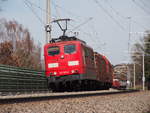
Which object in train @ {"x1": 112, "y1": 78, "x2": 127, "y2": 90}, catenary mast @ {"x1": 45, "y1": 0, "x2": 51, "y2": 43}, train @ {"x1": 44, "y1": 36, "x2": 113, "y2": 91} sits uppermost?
catenary mast @ {"x1": 45, "y1": 0, "x2": 51, "y2": 43}

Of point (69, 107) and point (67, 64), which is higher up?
point (67, 64)

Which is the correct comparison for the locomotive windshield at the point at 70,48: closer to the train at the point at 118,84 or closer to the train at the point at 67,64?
the train at the point at 67,64

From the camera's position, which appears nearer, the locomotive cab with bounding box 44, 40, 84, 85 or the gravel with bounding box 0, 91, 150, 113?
the gravel with bounding box 0, 91, 150, 113

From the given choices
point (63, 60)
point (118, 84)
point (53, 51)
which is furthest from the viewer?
point (118, 84)

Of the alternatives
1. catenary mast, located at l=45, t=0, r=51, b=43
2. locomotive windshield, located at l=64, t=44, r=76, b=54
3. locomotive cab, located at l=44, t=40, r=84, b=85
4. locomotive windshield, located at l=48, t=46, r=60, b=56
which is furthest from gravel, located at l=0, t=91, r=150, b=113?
catenary mast, located at l=45, t=0, r=51, b=43

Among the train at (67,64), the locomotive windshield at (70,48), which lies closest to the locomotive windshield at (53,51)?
the train at (67,64)

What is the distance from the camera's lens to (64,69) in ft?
63.2

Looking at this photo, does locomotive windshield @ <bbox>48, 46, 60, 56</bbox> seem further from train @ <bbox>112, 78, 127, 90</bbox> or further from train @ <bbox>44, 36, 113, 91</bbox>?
train @ <bbox>112, 78, 127, 90</bbox>

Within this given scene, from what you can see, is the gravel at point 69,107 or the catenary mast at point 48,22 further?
the catenary mast at point 48,22

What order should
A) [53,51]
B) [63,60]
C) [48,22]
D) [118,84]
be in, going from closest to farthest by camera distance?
[63,60]
[53,51]
[48,22]
[118,84]

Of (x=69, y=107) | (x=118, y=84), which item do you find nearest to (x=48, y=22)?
(x=69, y=107)

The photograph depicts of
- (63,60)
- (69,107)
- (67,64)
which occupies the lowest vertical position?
(69,107)

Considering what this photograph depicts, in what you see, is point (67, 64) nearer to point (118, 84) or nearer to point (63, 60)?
point (63, 60)

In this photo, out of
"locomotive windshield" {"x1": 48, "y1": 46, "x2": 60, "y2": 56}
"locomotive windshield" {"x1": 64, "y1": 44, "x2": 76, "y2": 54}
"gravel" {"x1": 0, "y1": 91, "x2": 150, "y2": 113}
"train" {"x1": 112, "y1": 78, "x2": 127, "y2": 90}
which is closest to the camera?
"gravel" {"x1": 0, "y1": 91, "x2": 150, "y2": 113}
